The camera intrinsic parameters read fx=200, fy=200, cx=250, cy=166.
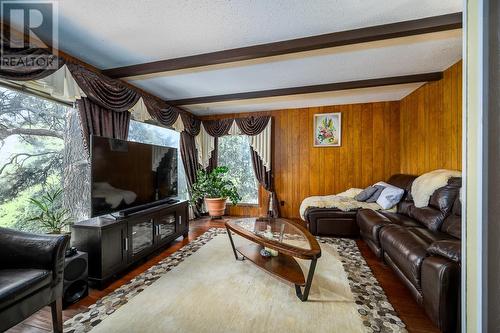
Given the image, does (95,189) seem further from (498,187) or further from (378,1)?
(378,1)

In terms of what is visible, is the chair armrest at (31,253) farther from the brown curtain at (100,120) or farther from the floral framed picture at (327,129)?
the floral framed picture at (327,129)

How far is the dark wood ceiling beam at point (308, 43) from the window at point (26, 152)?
899 mm

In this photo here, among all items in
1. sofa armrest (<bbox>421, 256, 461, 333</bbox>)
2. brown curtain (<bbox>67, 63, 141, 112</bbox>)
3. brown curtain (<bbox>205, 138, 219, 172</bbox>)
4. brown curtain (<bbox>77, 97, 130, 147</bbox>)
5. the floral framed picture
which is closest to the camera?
sofa armrest (<bbox>421, 256, 461, 333</bbox>)

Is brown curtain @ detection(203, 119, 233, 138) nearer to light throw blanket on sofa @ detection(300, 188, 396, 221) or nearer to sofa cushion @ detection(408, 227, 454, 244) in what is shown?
light throw blanket on sofa @ detection(300, 188, 396, 221)

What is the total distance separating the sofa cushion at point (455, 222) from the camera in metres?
1.84

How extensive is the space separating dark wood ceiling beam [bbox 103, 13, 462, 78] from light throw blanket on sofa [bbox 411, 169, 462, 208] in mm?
1556

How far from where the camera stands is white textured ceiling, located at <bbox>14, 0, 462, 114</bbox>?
1536 millimetres

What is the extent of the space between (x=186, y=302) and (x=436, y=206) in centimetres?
278

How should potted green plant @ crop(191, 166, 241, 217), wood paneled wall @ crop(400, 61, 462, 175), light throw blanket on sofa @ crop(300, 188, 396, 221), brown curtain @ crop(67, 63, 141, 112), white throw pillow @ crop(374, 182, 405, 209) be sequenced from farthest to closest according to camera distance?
potted green plant @ crop(191, 166, 241, 217) → light throw blanket on sofa @ crop(300, 188, 396, 221) → white throw pillow @ crop(374, 182, 405, 209) → wood paneled wall @ crop(400, 61, 462, 175) → brown curtain @ crop(67, 63, 141, 112)

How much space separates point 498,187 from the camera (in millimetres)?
810

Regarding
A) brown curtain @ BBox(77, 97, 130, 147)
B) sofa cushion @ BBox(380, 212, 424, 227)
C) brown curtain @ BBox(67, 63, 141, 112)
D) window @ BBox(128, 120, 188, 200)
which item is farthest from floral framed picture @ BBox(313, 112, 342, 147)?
brown curtain @ BBox(77, 97, 130, 147)

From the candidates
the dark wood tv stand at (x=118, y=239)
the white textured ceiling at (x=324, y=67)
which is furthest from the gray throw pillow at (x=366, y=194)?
the dark wood tv stand at (x=118, y=239)

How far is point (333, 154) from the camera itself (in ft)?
13.9

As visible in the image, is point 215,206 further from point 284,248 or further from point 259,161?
point 284,248
